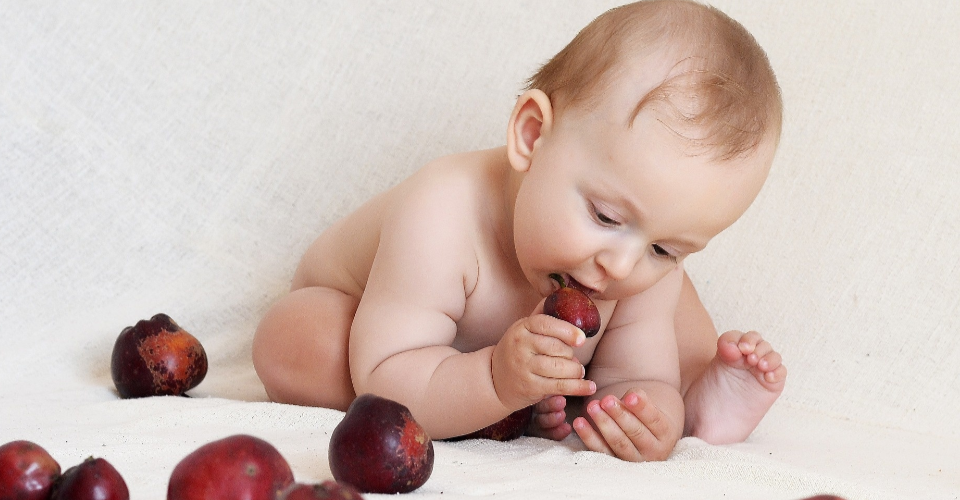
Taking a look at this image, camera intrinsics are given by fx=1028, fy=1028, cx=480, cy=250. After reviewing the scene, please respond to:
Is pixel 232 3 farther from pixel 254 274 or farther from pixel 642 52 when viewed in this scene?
pixel 642 52

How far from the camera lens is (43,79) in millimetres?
1748

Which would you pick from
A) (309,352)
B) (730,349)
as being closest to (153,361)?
(309,352)

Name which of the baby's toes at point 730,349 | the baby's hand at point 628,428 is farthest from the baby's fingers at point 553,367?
the baby's toes at point 730,349

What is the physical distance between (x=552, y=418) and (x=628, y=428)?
137mm

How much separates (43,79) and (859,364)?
142cm

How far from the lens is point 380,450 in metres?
0.88

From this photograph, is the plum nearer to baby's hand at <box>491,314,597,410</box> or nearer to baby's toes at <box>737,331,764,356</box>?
baby's hand at <box>491,314,597,410</box>

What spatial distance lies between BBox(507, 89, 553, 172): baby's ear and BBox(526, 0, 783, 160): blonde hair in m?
0.03

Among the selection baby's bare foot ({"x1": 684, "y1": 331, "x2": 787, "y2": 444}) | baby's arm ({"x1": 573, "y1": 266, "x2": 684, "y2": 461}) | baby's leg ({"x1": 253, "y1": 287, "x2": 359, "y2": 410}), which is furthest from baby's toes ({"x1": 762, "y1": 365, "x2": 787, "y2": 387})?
baby's leg ({"x1": 253, "y1": 287, "x2": 359, "y2": 410})

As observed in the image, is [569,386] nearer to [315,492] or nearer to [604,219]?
[604,219]

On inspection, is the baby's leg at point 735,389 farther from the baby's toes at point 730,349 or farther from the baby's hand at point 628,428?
the baby's hand at point 628,428

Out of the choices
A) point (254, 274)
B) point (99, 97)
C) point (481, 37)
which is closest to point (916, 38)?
point (481, 37)

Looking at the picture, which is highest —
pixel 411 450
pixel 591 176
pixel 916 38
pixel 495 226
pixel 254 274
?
pixel 916 38

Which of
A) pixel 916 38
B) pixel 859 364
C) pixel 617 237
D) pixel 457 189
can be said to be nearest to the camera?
pixel 617 237
